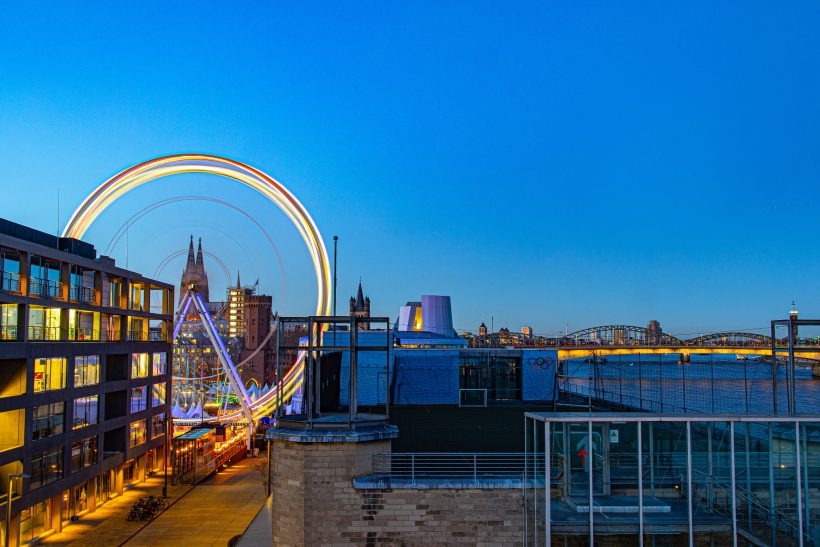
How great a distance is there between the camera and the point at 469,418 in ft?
106

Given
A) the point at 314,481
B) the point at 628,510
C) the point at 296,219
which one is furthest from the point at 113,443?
the point at 628,510

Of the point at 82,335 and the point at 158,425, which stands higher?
the point at 82,335

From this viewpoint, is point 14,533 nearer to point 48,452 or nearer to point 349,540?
point 48,452

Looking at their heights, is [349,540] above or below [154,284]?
below

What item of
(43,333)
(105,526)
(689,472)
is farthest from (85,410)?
(689,472)

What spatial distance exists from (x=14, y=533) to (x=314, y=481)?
1947 cm

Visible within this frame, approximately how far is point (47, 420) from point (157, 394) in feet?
58.8

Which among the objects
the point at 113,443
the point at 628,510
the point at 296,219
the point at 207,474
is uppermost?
the point at 296,219

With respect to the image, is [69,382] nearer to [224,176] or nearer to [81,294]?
[81,294]

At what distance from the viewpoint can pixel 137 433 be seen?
4900 cm

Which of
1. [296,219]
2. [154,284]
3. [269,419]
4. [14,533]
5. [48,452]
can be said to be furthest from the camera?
[269,419]

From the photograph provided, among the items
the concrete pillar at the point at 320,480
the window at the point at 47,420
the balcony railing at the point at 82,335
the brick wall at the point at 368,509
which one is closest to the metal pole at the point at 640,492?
the brick wall at the point at 368,509

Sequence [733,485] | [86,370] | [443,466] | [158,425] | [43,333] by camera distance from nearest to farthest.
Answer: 1. [733,485]
2. [443,466]
3. [43,333]
4. [86,370]
5. [158,425]

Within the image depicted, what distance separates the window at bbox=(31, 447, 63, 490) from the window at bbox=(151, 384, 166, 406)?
15165 mm
